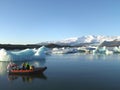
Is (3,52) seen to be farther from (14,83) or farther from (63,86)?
(63,86)

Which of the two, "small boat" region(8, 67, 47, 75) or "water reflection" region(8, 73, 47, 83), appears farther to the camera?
"small boat" region(8, 67, 47, 75)

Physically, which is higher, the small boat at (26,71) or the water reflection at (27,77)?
the small boat at (26,71)

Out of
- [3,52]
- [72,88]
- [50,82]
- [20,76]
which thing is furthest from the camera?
[3,52]

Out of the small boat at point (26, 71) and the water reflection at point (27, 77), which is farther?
the small boat at point (26, 71)

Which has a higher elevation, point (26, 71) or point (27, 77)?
point (26, 71)

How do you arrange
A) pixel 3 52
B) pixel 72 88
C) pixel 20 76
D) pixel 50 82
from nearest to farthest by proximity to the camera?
1. pixel 72 88
2. pixel 50 82
3. pixel 20 76
4. pixel 3 52

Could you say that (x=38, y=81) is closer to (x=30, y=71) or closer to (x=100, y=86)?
(x=30, y=71)

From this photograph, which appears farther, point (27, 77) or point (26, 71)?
point (26, 71)

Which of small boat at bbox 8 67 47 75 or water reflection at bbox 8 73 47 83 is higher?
small boat at bbox 8 67 47 75

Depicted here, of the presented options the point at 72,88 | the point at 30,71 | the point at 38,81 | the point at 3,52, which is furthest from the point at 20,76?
the point at 3,52

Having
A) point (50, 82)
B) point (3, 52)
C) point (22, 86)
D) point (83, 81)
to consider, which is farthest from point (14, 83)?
point (3, 52)

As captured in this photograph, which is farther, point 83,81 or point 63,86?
point 83,81

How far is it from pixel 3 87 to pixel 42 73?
4.32 metres

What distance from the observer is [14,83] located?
13.4m
